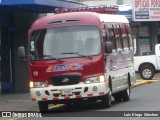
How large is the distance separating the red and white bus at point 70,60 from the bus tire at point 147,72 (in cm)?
1581

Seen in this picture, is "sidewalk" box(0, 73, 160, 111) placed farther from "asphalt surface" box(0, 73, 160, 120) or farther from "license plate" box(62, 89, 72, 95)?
"license plate" box(62, 89, 72, 95)

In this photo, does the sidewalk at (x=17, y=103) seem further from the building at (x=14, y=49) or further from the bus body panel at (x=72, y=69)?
the bus body panel at (x=72, y=69)

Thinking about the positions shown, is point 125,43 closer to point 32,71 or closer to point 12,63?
point 32,71

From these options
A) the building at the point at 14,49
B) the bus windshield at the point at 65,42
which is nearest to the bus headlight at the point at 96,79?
the bus windshield at the point at 65,42

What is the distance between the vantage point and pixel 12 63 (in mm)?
24266

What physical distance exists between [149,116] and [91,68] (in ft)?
8.37

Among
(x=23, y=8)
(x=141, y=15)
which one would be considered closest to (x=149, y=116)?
(x=23, y=8)

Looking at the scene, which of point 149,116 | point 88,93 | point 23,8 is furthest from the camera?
point 23,8

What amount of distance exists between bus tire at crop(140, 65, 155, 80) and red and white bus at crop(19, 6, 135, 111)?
51.9ft

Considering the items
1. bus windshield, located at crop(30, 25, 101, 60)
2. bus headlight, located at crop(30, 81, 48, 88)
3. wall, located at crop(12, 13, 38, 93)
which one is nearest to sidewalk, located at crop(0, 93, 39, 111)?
wall, located at crop(12, 13, 38, 93)

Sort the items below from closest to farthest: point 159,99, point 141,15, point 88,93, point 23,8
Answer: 1. point 88,93
2. point 159,99
3. point 23,8
4. point 141,15

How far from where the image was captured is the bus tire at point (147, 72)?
33.6m

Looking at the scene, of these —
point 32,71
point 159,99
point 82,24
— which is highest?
point 82,24

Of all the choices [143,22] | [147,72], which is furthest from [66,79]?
[143,22]
